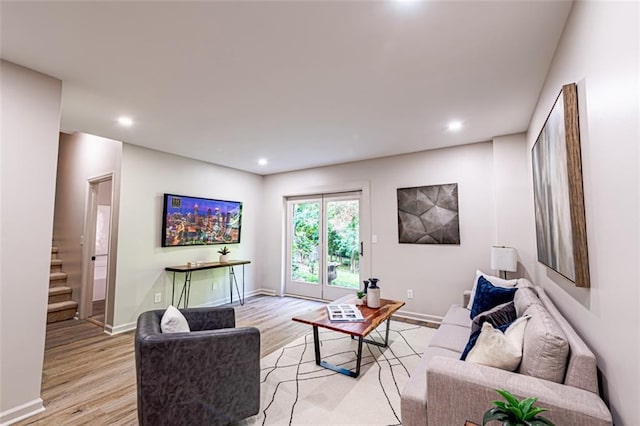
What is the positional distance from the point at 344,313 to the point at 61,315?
4.19 meters

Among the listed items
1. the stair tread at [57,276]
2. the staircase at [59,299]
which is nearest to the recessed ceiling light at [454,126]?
the staircase at [59,299]

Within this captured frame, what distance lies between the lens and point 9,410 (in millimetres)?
1977

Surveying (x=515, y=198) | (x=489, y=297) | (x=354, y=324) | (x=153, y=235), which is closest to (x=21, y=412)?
(x=153, y=235)

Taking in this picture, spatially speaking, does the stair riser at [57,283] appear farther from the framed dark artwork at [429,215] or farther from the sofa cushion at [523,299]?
the sofa cushion at [523,299]

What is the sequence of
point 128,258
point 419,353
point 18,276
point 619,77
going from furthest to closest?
point 128,258 → point 419,353 → point 18,276 → point 619,77

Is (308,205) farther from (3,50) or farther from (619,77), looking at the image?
(619,77)

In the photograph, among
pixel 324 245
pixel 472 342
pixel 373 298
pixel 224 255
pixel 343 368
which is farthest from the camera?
pixel 324 245

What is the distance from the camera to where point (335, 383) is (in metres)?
2.44

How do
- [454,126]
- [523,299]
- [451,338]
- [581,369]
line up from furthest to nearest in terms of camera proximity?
[454,126], [451,338], [523,299], [581,369]

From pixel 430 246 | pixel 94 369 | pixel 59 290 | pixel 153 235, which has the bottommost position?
pixel 94 369

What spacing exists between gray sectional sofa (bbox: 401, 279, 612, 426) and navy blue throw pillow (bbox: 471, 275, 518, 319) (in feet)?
2.54

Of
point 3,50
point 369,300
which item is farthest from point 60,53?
point 369,300

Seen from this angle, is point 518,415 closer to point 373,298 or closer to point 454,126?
point 373,298

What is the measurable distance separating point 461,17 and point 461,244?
2.95 metres
